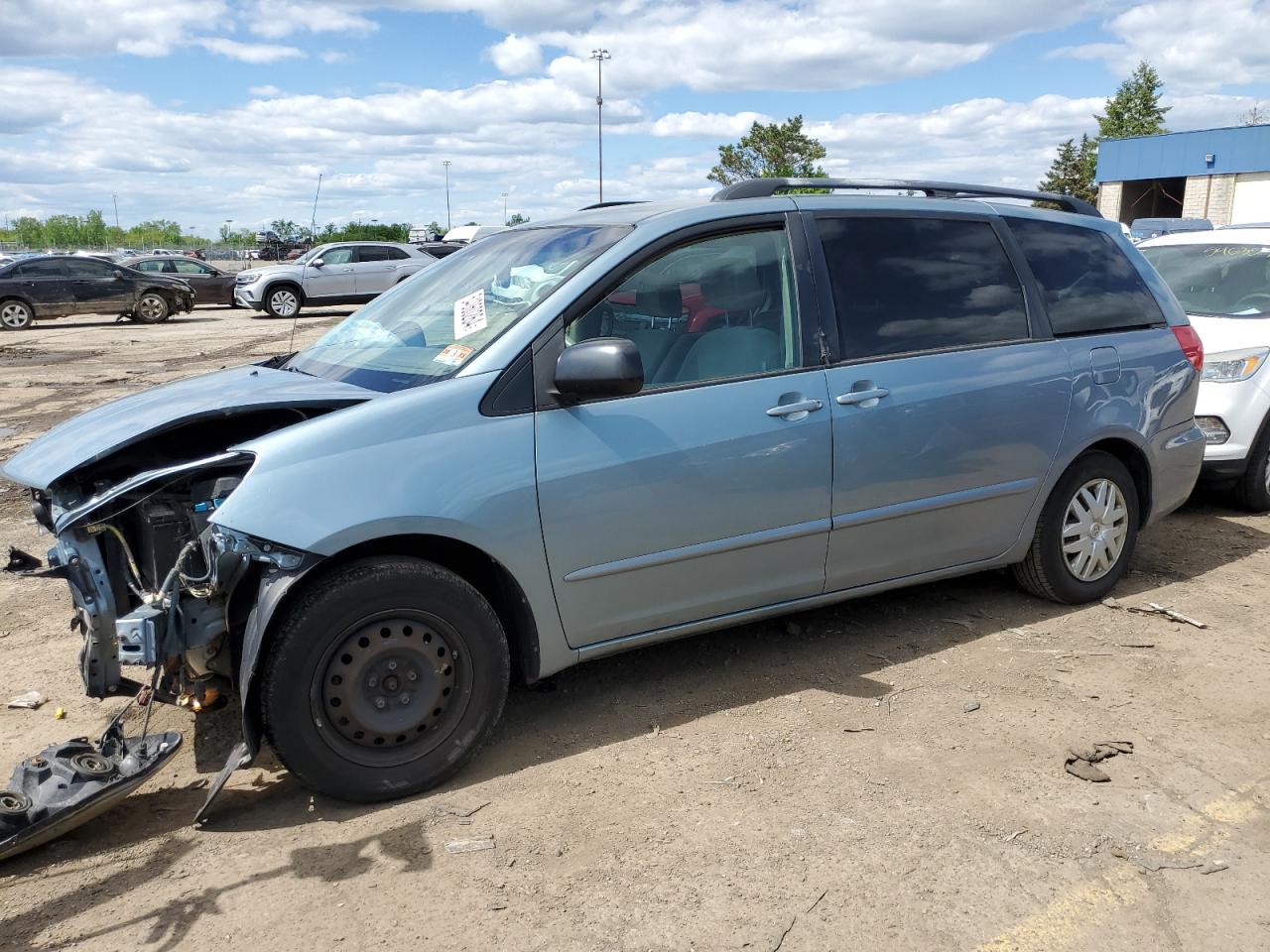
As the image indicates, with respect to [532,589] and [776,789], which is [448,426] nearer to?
[532,589]

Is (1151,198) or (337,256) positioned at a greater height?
(1151,198)

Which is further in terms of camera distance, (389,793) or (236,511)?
(389,793)

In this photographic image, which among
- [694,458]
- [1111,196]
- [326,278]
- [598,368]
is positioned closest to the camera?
[598,368]

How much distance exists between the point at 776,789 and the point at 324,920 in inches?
56.6

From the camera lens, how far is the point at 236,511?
310 centimetres

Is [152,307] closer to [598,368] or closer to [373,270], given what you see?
[373,270]

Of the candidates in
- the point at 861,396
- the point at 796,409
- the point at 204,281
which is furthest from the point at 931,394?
the point at 204,281

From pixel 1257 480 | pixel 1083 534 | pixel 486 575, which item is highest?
pixel 486 575

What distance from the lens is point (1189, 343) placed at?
17.0ft

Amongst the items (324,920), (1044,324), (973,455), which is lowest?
(324,920)

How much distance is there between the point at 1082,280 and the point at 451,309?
296 centimetres

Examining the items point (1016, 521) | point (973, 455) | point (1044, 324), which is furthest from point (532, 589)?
point (1044, 324)

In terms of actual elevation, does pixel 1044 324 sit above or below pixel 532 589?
above

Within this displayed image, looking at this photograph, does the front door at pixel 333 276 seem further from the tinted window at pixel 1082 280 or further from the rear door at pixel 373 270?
the tinted window at pixel 1082 280
